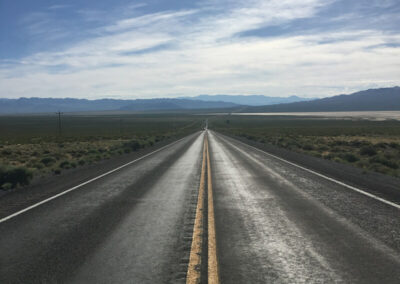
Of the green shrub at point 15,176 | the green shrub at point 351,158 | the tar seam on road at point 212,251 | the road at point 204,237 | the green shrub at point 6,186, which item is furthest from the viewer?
the green shrub at point 351,158

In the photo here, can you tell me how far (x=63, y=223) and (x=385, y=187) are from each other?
9702 mm

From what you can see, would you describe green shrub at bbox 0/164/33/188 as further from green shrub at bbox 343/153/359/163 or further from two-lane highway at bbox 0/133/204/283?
green shrub at bbox 343/153/359/163

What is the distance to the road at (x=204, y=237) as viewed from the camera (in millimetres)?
4816

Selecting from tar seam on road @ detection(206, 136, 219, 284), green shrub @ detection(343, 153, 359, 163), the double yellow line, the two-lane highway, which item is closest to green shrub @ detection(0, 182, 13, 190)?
the two-lane highway

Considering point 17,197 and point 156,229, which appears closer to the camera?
point 156,229

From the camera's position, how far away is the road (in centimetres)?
482

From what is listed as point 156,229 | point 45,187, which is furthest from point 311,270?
point 45,187

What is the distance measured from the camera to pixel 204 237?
20.7ft

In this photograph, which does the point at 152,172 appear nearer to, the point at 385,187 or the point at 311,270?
the point at 385,187

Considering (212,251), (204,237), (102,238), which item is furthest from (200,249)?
(102,238)

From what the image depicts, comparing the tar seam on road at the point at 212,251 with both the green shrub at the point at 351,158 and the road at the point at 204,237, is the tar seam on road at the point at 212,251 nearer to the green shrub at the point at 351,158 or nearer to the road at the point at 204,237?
the road at the point at 204,237

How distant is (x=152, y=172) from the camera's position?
15.8 meters

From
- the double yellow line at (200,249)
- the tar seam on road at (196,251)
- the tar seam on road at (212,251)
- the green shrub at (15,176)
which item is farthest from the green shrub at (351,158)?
the green shrub at (15,176)

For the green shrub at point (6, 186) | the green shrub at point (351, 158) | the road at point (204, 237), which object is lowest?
the green shrub at point (351, 158)
